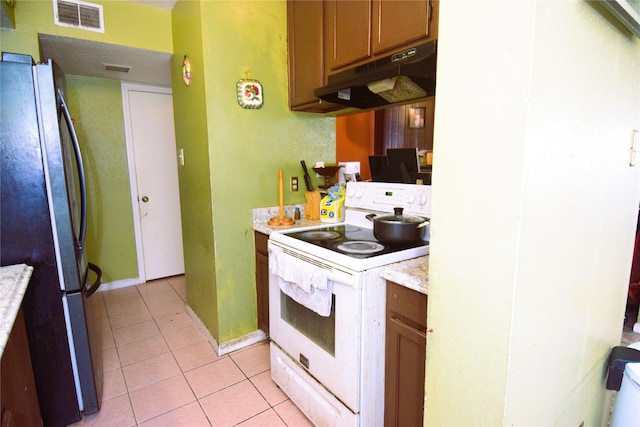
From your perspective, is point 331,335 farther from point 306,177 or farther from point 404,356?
point 306,177

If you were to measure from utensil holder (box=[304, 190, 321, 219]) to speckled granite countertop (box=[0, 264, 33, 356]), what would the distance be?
159 cm

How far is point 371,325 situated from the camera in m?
1.30

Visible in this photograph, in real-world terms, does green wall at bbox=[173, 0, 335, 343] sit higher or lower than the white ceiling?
lower

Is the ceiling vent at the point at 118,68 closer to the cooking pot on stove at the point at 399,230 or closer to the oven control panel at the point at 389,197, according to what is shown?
the oven control panel at the point at 389,197

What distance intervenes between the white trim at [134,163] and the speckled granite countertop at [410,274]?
308cm

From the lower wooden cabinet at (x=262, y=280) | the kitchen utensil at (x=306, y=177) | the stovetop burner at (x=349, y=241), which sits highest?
the kitchen utensil at (x=306, y=177)

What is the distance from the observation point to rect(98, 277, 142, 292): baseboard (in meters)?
3.41

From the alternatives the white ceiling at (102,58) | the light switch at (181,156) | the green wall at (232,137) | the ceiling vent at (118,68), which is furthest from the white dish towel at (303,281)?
the ceiling vent at (118,68)

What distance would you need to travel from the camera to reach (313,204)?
244 cm

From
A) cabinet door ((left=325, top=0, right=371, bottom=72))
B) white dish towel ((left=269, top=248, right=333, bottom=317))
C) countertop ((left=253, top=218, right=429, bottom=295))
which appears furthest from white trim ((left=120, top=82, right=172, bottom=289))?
countertop ((left=253, top=218, right=429, bottom=295))

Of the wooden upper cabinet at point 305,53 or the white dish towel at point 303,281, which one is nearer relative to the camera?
the white dish towel at point 303,281

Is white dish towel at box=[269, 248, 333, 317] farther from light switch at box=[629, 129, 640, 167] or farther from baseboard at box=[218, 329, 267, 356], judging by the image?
light switch at box=[629, 129, 640, 167]

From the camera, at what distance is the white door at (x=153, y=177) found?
3.39 meters

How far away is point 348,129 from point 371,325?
11.9 ft
